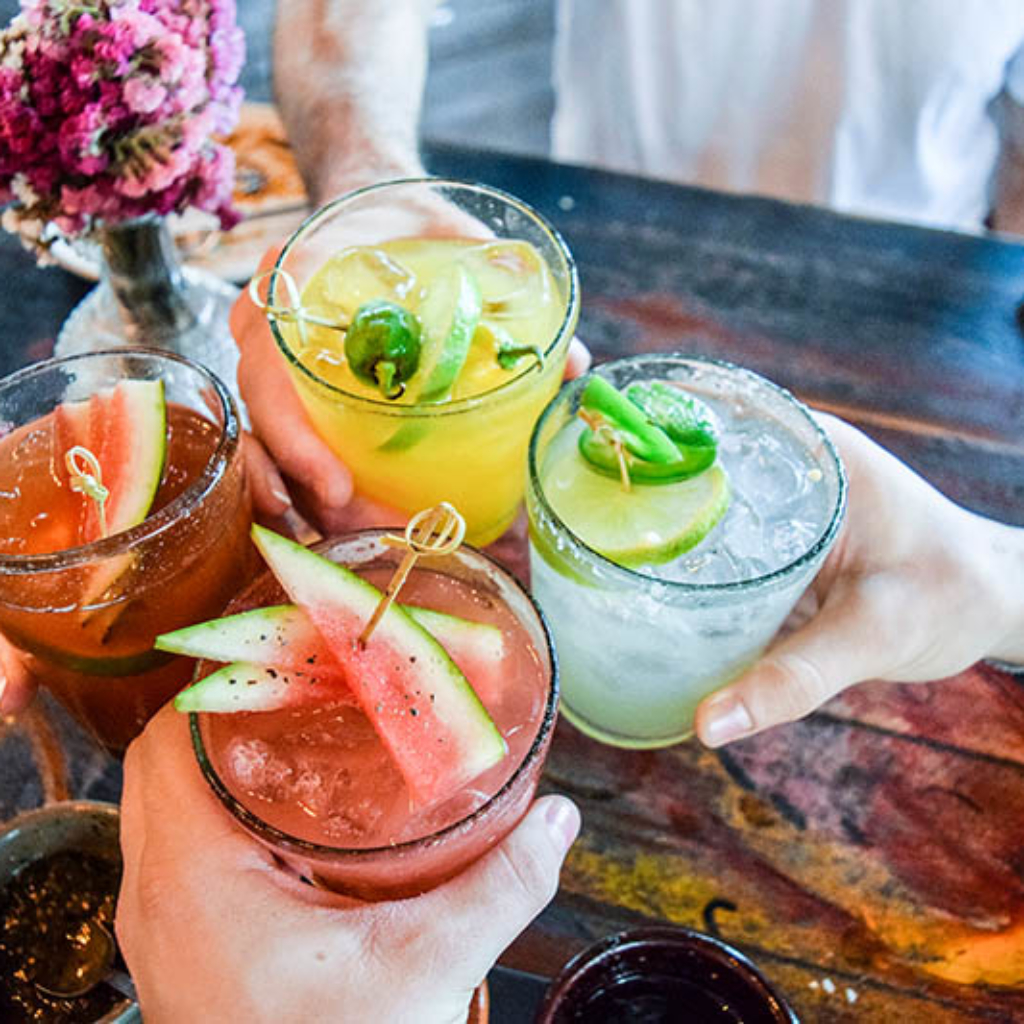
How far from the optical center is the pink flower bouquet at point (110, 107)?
147cm

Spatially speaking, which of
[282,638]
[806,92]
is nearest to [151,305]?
[282,638]

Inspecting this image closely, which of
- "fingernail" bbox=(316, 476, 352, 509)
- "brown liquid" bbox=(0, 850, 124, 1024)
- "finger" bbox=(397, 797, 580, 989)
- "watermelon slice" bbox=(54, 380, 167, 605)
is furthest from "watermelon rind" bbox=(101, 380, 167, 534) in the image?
"finger" bbox=(397, 797, 580, 989)

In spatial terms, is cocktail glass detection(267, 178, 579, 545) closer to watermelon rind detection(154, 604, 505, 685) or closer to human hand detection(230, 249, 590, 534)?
human hand detection(230, 249, 590, 534)

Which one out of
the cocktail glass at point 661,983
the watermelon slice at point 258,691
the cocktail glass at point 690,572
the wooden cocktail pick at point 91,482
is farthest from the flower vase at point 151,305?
the cocktail glass at point 661,983

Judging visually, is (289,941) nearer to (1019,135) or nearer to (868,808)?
(868,808)

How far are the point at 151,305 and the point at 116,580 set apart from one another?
87cm

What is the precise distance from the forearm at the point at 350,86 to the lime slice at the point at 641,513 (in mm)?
1026

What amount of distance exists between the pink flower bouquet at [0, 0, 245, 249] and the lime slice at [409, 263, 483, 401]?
511 mm

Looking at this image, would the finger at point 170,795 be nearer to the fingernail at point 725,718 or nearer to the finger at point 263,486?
the finger at point 263,486

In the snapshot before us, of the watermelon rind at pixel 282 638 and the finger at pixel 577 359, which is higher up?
the watermelon rind at pixel 282 638

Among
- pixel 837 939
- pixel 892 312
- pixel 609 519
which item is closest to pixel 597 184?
pixel 892 312

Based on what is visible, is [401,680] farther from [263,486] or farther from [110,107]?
[110,107]

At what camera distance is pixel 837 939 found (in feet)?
4.28

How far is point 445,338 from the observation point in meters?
1.34
